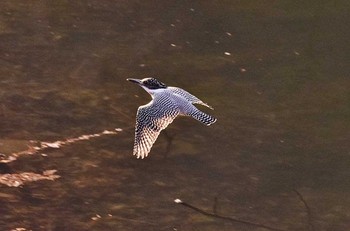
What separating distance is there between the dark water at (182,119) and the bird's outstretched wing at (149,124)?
0.38 feet

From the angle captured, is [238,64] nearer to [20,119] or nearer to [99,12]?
[99,12]

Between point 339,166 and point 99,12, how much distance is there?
2800 mm

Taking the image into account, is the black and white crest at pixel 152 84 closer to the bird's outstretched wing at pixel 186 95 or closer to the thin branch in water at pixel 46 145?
the bird's outstretched wing at pixel 186 95

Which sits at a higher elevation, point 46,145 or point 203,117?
point 203,117

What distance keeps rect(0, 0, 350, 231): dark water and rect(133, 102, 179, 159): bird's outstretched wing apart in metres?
0.12

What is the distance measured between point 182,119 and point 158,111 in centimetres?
48

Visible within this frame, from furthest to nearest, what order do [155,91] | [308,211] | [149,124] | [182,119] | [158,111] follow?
[182,119], [155,91], [158,111], [149,124], [308,211]

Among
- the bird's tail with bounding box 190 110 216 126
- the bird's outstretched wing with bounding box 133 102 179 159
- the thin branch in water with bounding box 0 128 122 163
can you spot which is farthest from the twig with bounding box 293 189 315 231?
the thin branch in water with bounding box 0 128 122 163

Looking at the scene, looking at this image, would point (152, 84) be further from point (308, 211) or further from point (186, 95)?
point (308, 211)

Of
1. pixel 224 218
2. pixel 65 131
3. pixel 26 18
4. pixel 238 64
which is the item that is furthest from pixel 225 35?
pixel 224 218

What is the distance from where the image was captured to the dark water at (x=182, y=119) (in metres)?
5.13

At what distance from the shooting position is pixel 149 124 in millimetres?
5582

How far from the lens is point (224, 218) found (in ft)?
16.6

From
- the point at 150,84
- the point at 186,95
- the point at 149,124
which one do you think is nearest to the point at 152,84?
the point at 150,84
